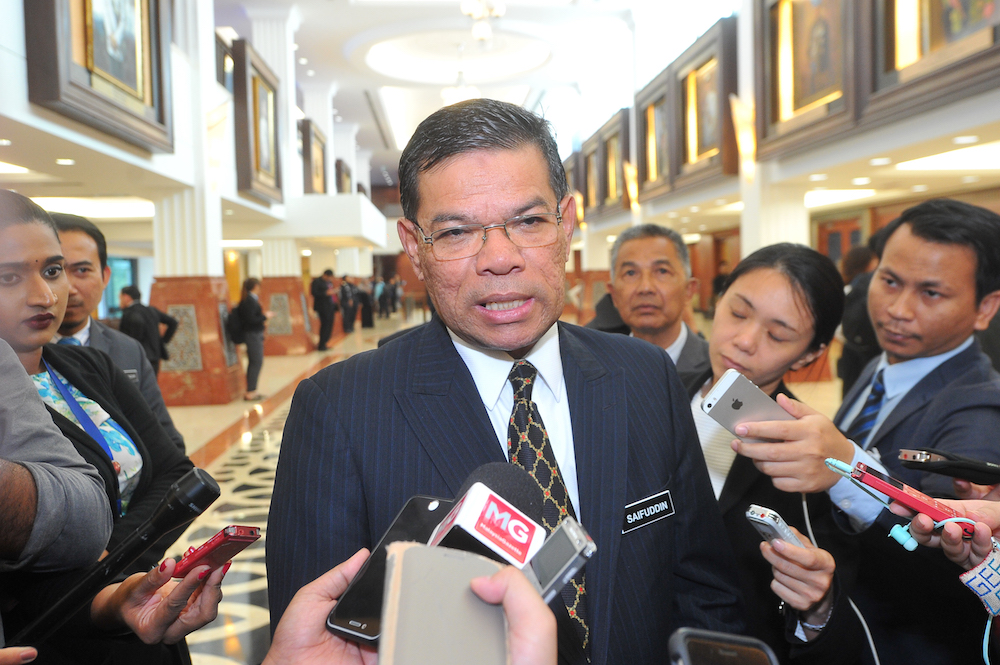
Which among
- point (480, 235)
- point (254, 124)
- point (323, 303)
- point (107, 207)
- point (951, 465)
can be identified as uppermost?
point (254, 124)

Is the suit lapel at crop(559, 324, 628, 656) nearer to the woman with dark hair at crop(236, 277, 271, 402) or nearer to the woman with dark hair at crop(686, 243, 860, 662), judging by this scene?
the woman with dark hair at crop(686, 243, 860, 662)

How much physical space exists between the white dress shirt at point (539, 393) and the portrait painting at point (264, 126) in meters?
13.2

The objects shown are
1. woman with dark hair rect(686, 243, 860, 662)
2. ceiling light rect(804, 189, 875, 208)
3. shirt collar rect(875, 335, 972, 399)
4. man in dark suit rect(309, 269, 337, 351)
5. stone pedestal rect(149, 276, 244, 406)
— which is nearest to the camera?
woman with dark hair rect(686, 243, 860, 662)

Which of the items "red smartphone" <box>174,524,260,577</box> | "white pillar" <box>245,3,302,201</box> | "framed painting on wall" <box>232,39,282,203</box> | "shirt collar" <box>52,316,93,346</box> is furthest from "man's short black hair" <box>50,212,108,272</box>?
"white pillar" <box>245,3,302,201</box>

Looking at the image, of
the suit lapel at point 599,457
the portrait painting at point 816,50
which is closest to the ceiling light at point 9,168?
the suit lapel at point 599,457

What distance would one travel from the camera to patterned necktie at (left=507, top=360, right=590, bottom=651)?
1.24 metres

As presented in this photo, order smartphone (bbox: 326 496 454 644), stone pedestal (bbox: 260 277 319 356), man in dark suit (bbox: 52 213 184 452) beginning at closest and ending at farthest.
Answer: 1. smartphone (bbox: 326 496 454 644)
2. man in dark suit (bbox: 52 213 184 452)
3. stone pedestal (bbox: 260 277 319 356)

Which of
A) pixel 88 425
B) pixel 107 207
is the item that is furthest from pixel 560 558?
pixel 107 207

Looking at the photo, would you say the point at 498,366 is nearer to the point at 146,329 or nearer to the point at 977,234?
the point at 977,234

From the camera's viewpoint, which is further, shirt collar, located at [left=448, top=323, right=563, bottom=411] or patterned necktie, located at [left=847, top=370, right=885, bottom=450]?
patterned necktie, located at [left=847, top=370, right=885, bottom=450]

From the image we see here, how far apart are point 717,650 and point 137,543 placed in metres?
1.11

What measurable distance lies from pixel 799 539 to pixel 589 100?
85.6 ft

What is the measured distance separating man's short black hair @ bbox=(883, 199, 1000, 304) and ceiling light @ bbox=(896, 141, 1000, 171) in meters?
8.11

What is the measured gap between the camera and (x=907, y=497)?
1245 mm
